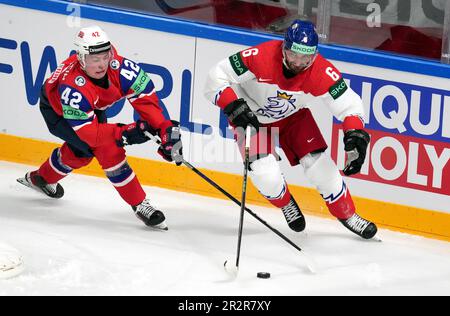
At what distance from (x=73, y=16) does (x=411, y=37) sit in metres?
1.95

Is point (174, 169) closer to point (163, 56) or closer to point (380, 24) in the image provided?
point (163, 56)

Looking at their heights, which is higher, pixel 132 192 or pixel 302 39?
pixel 302 39

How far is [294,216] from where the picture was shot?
686 centimetres

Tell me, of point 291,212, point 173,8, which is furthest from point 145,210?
point 173,8

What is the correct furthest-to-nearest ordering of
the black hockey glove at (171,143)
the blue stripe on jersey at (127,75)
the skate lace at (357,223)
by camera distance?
1. the skate lace at (357,223)
2. the blue stripe on jersey at (127,75)
3. the black hockey glove at (171,143)

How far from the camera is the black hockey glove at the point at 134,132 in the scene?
650 centimetres

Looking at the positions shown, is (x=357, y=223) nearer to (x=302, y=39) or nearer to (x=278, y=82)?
(x=278, y=82)

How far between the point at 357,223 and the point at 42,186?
5.76ft

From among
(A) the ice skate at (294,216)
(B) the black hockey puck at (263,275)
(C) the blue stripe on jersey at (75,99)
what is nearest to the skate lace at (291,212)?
(A) the ice skate at (294,216)

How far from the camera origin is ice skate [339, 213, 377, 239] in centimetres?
682

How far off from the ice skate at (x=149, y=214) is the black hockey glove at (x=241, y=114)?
779 millimetres

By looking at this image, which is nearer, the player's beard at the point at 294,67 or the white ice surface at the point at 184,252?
the white ice surface at the point at 184,252

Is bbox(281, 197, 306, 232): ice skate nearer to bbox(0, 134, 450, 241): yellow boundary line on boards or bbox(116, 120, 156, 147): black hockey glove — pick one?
bbox(0, 134, 450, 241): yellow boundary line on boards

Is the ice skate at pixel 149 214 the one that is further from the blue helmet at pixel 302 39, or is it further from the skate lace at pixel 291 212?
the blue helmet at pixel 302 39
